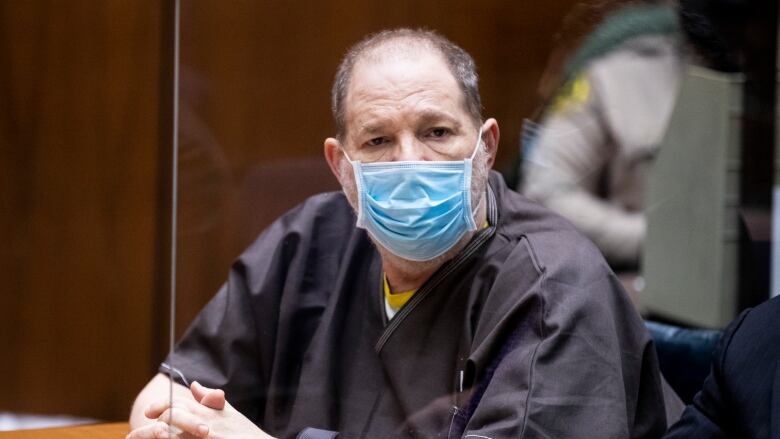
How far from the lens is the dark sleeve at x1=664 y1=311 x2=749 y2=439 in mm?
1574

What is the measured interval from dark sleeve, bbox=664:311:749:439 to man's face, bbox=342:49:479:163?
0.46 metres

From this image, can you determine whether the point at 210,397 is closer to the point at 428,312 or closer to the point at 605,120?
the point at 428,312

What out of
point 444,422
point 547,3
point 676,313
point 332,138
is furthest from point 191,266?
point 676,313

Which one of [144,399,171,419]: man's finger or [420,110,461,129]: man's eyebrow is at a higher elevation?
[420,110,461,129]: man's eyebrow

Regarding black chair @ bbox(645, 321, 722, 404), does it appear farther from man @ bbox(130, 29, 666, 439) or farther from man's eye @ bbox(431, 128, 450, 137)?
man's eye @ bbox(431, 128, 450, 137)

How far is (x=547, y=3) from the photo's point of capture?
1.81 metres

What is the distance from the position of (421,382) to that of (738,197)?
940 mm

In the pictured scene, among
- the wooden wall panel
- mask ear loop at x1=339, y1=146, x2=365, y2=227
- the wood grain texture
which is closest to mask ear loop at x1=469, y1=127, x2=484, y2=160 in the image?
mask ear loop at x1=339, y1=146, x2=365, y2=227

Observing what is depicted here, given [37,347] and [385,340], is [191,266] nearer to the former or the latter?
[385,340]

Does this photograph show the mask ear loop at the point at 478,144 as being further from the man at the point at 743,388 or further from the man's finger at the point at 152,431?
the man's finger at the point at 152,431

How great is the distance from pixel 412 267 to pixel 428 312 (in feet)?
0.24

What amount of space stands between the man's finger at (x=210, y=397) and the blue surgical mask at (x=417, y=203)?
337mm

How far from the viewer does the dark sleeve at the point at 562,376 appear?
1584 millimetres

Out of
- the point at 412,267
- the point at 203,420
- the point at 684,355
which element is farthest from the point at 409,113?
the point at 684,355
